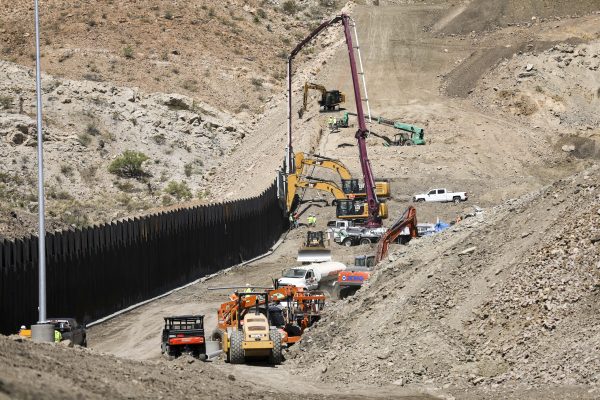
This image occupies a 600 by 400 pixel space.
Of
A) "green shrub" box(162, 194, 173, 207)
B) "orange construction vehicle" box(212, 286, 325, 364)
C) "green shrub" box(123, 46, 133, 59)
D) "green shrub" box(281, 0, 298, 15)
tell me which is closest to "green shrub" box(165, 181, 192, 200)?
"green shrub" box(162, 194, 173, 207)

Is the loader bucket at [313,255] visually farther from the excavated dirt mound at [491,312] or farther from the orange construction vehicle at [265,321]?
the excavated dirt mound at [491,312]

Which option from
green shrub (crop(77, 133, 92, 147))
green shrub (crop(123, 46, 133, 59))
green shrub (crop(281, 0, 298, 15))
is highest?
green shrub (crop(281, 0, 298, 15))

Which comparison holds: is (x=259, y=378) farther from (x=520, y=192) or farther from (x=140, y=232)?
(x=520, y=192)

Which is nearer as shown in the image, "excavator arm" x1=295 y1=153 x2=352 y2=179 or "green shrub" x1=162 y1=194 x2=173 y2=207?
"excavator arm" x1=295 y1=153 x2=352 y2=179

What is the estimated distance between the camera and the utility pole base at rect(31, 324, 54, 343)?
28062mm

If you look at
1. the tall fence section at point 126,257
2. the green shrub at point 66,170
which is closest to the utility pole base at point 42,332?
the tall fence section at point 126,257

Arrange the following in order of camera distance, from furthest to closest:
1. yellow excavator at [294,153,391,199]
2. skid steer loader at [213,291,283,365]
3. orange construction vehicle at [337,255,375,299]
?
yellow excavator at [294,153,391,199], orange construction vehicle at [337,255,375,299], skid steer loader at [213,291,283,365]

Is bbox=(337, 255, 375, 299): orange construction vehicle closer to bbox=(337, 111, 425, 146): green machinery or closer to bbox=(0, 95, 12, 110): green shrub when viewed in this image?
bbox=(337, 111, 425, 146): green machinery

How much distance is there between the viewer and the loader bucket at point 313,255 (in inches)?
2101

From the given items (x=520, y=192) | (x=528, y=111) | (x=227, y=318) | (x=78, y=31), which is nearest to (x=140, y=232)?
(x=227, y=318)

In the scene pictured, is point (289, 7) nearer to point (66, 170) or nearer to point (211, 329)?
point (66, 170)

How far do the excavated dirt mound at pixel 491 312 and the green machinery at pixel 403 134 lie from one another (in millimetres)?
44600

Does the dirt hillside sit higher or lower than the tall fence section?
higher

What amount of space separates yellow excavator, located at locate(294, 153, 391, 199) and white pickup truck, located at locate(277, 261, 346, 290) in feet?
64.9
